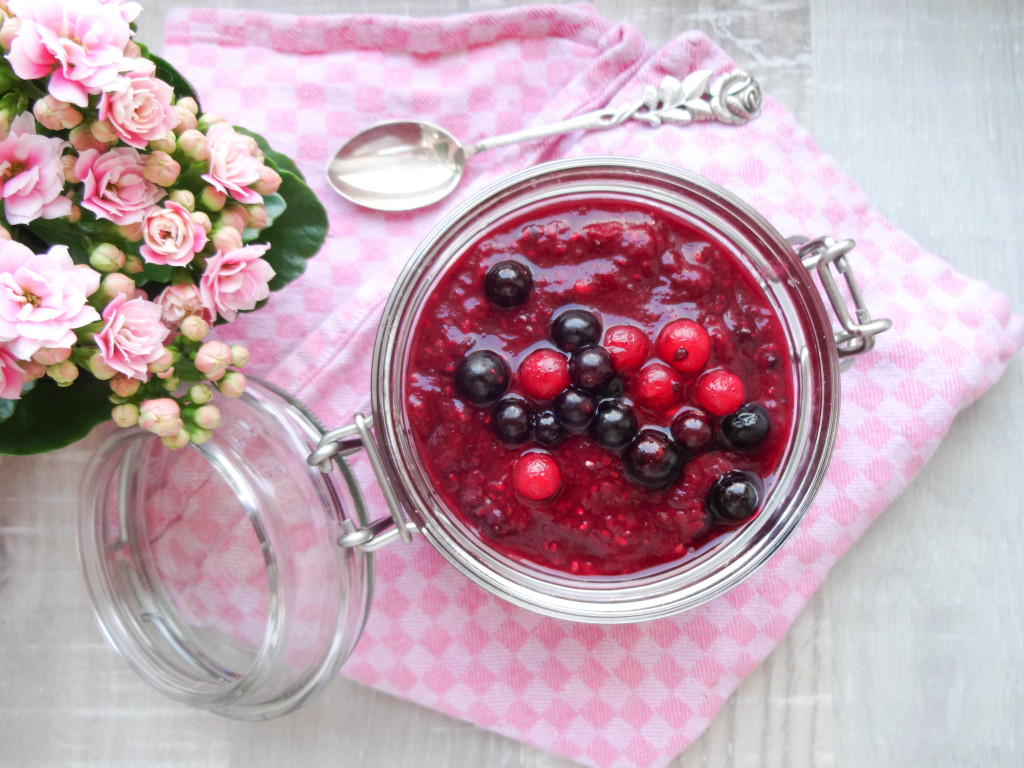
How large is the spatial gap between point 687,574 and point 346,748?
21.3 inches

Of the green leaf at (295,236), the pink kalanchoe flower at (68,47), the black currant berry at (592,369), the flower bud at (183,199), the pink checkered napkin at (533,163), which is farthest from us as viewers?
the pink checkered napkin at (533,163)

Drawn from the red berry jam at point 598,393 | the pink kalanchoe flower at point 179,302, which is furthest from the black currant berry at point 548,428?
the pink kalanchoe flower at point 179,302

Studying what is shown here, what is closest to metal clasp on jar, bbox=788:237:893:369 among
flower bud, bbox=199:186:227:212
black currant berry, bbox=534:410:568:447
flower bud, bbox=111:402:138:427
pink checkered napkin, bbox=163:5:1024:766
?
pink checkered napkin, bbox=163:5:1024:766

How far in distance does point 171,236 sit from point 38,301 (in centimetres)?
12

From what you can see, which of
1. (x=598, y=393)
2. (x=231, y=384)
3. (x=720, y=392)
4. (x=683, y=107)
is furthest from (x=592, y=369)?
(x=683, y=107)

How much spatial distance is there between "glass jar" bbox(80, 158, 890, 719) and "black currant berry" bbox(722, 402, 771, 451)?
10cm

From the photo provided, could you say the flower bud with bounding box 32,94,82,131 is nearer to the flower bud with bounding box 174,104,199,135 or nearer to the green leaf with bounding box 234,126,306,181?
the flower bud with bounding box 174,104,199,135

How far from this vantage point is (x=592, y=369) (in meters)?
0.82

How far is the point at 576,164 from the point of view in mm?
921

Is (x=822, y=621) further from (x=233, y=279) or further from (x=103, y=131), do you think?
(x=103, y=131)

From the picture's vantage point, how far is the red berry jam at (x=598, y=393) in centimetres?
84

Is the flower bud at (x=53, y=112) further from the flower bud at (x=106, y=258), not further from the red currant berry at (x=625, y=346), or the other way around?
the red currant berry at (x=625, y=346)

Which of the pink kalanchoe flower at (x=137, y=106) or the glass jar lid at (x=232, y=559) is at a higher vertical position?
the pink kalanchoe flower at (x=137, y=106)

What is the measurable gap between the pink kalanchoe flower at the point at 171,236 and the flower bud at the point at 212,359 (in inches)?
3.6
